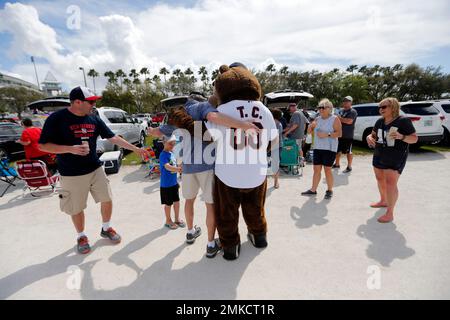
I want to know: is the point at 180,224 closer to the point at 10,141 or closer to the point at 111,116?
the point at 111,116

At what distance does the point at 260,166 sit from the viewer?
2283 millimetres

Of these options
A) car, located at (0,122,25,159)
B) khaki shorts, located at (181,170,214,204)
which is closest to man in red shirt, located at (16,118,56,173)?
khaki shorts, located at (181,170,214,204)

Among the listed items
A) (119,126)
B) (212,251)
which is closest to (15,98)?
(119,126)

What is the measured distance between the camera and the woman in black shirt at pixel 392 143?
301 centimetres

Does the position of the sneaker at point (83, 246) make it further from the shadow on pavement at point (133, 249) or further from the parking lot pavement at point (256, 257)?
the shadow on pavement at point (133, 249)

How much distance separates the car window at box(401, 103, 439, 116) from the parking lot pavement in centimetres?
474

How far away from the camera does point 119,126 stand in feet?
28.0

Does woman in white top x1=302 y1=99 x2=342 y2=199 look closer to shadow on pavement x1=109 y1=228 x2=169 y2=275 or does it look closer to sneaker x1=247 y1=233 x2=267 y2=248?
sneaker x1=247 y1=233 x2=267 y2=248

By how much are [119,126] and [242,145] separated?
25.5 feet

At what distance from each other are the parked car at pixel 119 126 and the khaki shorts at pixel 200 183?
5.50 meters

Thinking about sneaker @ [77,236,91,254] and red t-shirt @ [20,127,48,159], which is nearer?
sneaker @ [77,236,91,254]

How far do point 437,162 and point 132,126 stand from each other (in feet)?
36.2

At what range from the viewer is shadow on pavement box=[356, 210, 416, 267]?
2.51 metres
